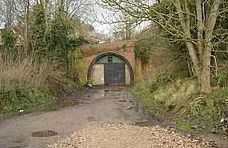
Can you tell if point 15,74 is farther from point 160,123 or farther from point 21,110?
point 160,123

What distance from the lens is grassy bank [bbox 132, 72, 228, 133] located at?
11739 millimetres

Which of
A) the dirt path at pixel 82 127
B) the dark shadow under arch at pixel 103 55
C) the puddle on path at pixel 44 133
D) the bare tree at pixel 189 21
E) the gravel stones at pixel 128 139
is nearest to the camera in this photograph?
the gravel stones at pixel 128 139

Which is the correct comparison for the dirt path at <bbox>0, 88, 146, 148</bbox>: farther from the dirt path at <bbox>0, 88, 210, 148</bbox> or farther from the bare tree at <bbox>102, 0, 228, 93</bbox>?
the bare tree at <bbox>102, 0, 228, 93</bbox>

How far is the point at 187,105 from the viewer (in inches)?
536

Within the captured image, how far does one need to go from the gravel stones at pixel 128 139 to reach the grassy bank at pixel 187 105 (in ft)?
4.21

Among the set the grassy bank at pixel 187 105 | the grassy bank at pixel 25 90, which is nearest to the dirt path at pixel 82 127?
the grassy bank at pixel 187 105

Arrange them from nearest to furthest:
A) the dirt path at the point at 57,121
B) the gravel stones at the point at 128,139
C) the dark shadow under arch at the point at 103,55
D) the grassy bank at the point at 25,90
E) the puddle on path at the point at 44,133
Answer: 1. the gravel stones at the point at 128,139
2. the dirt path at the point at 57,121
3. the puddle on path at the point at 44,133
4. the grassy bank at the point at 25,90
5. the dark shadow under arch at the point at 103,55

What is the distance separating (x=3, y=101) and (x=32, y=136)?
627 cm

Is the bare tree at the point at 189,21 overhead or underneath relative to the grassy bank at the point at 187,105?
overhead

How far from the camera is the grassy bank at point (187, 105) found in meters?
11.7

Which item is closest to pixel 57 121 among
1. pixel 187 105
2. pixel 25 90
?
pixel 187 105

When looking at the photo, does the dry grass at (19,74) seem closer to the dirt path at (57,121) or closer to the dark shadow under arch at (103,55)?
the dirt path at (57,121)

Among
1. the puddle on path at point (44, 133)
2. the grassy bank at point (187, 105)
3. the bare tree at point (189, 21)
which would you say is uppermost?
the bare tree at point (189, 21)

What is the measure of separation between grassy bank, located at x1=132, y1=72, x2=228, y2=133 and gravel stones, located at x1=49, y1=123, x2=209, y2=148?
1283mm
